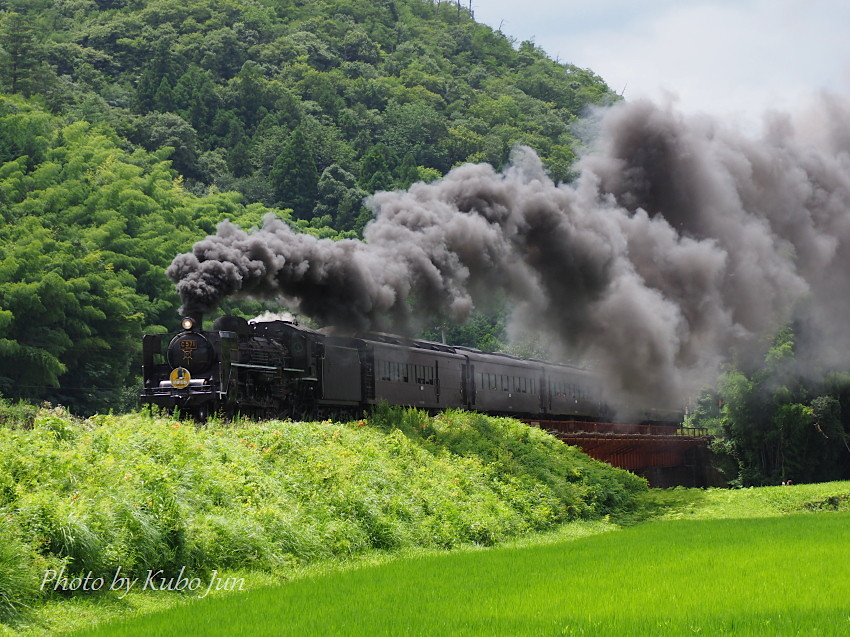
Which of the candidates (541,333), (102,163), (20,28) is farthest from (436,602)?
(20,28)

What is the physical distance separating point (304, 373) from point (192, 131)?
6756 cm

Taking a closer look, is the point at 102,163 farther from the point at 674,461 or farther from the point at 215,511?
the point at 215,511

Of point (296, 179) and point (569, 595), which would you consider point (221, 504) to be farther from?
point (296, 179)

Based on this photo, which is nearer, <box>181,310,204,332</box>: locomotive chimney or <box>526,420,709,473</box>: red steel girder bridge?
<box>181,310,204,332</box>: locomotive chimney

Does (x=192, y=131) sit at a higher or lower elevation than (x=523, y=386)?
higher

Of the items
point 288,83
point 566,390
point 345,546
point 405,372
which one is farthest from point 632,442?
point 288,83

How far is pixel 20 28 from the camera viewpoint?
83125 mm

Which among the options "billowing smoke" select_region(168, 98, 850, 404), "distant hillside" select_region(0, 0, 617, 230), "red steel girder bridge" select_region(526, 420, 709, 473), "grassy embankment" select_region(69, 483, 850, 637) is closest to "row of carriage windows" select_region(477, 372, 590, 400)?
"red steel girder bridge" select_region(526, 420, 709, 473)

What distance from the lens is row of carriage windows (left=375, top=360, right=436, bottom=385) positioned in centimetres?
2366

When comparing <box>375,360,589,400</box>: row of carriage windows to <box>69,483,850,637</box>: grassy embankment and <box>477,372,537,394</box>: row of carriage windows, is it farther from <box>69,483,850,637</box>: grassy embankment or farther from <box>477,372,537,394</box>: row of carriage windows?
<box>69,483,850,637</box>: grassy embankment

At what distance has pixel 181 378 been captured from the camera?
18594 millimetres

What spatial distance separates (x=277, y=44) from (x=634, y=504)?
342 feet

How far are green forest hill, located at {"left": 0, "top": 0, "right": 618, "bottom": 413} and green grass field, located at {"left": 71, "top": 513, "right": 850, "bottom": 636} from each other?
93.7 feet

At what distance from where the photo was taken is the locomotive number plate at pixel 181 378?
18.5 metres
